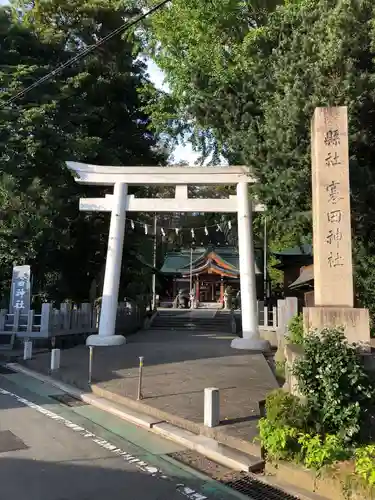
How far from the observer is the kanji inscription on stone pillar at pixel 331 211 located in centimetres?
695

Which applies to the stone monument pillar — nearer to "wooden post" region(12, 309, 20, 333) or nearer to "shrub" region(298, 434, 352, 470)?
"shrub" region(298, 434, 352, 470)

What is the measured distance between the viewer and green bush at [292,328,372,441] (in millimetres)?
5605

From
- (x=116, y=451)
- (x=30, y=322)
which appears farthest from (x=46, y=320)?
(x=116, y=451)

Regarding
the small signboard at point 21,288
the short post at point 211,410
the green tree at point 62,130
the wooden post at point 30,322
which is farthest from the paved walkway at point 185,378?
the green tree at point 62,130

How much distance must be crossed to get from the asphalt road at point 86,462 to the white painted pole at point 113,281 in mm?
8877

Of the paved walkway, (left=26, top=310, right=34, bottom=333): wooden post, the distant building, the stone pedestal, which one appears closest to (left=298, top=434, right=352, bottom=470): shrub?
the paved walkway

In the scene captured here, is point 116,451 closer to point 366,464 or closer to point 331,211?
point 366,464

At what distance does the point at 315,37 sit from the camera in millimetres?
12664

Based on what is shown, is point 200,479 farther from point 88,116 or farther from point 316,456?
point 88,116

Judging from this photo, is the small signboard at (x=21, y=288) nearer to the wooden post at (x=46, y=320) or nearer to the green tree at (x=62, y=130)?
the wooden post at (x=46, y=320)

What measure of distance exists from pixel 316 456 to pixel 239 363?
338 inches

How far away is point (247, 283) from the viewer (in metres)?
17.8

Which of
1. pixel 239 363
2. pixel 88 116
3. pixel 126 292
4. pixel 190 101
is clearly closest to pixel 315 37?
pixel 190 101

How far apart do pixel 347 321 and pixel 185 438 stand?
9.67ft
